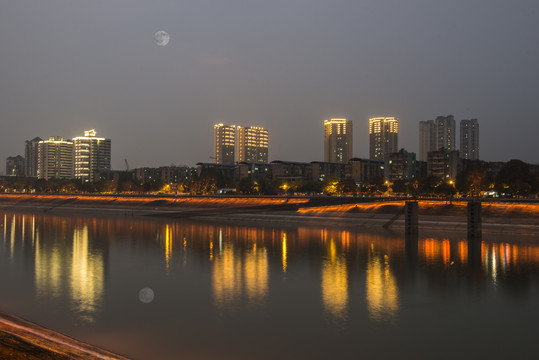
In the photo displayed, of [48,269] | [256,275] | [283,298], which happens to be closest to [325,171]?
[256,275]

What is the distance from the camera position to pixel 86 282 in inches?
1151

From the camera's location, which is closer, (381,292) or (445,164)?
(381,292)

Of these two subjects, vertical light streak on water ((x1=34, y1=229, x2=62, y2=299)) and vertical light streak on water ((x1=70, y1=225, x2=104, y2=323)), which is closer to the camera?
vertical light streak on water ((x1=70, y1=225, x2=104, y2=323))

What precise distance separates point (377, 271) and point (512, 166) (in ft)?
237

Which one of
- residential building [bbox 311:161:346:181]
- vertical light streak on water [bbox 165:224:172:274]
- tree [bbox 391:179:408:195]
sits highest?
residential building [bbox 311:161:346:181]

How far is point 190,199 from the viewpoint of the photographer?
106 m

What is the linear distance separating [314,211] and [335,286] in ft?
160

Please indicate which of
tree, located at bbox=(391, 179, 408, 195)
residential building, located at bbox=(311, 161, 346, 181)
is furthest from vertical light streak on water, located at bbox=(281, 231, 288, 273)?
residential building, located at bbox=(311, 161, 346, 181)

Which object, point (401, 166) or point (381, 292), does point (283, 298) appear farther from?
point (401, 166)

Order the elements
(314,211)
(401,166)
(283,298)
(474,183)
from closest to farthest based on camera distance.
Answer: (283,298), (314,211), (474,183), (401,166)

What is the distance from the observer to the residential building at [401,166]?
169 meters

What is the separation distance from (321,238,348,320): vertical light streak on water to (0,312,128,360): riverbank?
428 inches

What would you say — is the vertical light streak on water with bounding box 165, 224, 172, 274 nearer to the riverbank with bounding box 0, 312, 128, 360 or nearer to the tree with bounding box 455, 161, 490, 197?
the riverbank with bounding box 0, 312, 128, 360

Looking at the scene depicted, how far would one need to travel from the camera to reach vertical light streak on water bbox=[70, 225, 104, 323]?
22.6 m
